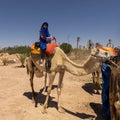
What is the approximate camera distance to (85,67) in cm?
682

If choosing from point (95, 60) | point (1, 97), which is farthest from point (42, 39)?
point (1, 97)

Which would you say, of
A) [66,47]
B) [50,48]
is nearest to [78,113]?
[50,48]

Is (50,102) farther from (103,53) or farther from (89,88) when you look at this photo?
(103,53)

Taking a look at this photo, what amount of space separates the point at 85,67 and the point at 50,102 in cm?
266

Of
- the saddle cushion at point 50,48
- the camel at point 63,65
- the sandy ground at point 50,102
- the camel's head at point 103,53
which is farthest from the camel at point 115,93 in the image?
the saddle cushion at point 50,48

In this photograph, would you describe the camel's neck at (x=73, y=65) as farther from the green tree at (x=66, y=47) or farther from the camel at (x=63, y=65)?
the green tree at (x=66, y=47)

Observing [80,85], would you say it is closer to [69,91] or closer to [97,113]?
[69,91]

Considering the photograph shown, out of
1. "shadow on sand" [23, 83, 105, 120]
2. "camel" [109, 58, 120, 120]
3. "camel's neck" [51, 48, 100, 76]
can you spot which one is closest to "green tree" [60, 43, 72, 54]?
"shadow on sand" [23, 83, 105, 120]

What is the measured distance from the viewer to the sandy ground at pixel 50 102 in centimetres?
746

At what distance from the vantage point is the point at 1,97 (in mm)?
9312

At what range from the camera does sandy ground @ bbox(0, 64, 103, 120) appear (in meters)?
7.46

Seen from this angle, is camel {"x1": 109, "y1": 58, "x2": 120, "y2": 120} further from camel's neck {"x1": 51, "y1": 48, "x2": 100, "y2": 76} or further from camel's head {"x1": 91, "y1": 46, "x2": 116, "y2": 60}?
camel's neck {"x1": 51, "y1": 48, "x2": 100, "y2": 76}

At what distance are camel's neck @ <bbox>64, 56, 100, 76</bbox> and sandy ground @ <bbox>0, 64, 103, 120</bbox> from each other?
4.94 feet

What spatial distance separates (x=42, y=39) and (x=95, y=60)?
7.84 ft
